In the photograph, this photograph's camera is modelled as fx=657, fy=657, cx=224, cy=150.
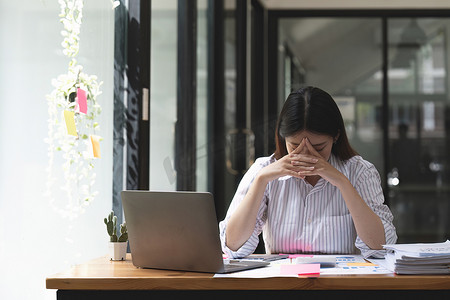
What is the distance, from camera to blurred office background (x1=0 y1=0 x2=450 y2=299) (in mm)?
1964

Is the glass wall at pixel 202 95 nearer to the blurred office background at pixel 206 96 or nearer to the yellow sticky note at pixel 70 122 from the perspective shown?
the blurred office background at pixel 206 96

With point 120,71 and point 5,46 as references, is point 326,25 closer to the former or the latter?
point 120,71

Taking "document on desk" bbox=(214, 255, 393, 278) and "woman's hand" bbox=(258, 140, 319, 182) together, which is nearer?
"document on desk" bbox=(214, 255, 393, 278)

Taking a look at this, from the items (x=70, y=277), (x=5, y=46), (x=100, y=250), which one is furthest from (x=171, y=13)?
(x=70, y=277)

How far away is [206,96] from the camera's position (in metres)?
4.22

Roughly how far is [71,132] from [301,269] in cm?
88

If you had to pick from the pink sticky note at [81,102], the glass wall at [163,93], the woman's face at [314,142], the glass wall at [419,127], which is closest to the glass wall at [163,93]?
the glass wall at [163,93]

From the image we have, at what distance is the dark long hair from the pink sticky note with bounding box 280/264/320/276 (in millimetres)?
636

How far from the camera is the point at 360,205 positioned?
2.15m

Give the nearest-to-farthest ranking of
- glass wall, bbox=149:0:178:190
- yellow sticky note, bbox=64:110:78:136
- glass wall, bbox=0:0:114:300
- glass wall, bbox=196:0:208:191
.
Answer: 1. glass wall, bbox=0:0:114:300
2. yellow sticky note, bbox=64:110:78:136
3. glass wall, bbox=149:0:178:190
4. glass wall, bbox=196:0:208:191

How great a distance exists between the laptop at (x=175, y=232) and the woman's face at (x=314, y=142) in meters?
0.56

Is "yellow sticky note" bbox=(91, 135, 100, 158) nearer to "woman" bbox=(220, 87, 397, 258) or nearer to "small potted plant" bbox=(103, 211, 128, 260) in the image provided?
"small potted plant" bbox=(103, 211, 128, 260)

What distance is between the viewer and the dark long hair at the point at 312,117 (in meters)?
2.28

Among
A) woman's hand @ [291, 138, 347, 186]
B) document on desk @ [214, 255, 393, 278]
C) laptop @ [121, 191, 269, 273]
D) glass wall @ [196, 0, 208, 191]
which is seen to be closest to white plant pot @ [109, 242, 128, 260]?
laptop @ [121, 191, 269, 273]
